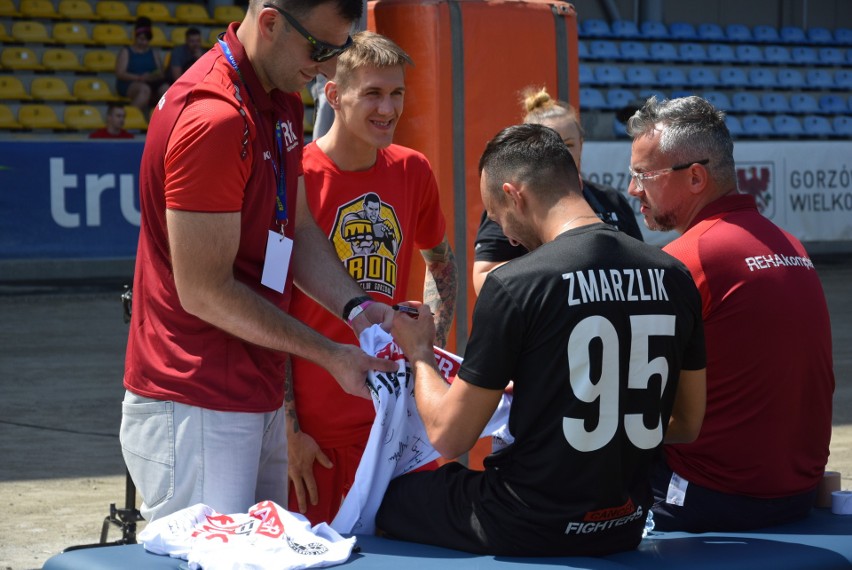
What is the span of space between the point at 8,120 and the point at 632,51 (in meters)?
9.57

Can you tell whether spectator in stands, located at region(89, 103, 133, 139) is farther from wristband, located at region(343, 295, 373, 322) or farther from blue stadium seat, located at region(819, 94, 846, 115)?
blue stadium seat, located at region(819, 94, 846, 115)

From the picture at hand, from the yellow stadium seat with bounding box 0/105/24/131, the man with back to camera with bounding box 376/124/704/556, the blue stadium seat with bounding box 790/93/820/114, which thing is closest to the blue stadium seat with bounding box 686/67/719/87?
the blue stadium seat with bounding box 790/93/820/114

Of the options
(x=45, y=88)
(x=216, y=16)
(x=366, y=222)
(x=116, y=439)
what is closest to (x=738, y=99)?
(x=216, y=16)

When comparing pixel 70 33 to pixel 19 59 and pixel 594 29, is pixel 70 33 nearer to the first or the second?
pixel 19 59

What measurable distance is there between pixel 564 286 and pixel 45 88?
14112mm

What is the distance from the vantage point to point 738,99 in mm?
19375

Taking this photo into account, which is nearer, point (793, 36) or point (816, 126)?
point (816, 126)

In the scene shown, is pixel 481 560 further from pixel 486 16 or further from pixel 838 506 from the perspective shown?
pixel 486 16

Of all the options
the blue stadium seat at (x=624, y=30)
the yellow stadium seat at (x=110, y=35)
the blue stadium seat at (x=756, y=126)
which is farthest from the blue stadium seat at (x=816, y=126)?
the yellow stadium seat at (x=110, y=35)

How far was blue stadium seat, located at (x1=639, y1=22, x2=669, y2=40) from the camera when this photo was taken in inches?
774

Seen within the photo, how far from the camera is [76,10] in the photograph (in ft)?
53.9

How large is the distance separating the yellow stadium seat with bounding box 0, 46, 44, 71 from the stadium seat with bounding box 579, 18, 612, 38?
8214mm

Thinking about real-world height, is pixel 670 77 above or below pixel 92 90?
above

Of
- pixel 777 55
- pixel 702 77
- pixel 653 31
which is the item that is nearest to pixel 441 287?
pixel 702 77
